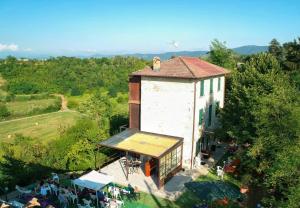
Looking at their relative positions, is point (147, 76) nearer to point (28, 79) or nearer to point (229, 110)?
point (229, 110)

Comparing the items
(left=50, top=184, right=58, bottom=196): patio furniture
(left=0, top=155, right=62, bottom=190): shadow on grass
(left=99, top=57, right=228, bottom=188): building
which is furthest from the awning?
(left=0, top=155, right=62, bottom=190): shadow on grass

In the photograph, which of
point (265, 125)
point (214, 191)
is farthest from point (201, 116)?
point (214, 191)

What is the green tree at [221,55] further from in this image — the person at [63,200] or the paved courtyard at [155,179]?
the person at [63,200]

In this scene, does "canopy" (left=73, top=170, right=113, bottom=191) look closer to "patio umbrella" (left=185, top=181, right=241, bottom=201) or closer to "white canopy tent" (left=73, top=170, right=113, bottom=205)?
"white canopy tent" (left=73, top=170, right=113, bottom=205)

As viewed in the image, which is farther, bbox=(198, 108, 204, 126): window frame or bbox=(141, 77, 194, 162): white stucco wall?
bbox=(198, 108, 204, 126): window frame

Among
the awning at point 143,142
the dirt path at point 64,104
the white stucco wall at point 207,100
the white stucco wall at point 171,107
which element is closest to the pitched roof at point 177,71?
the white stucco wall at point 171,107

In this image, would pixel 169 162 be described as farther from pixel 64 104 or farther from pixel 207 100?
pixel 64 104
